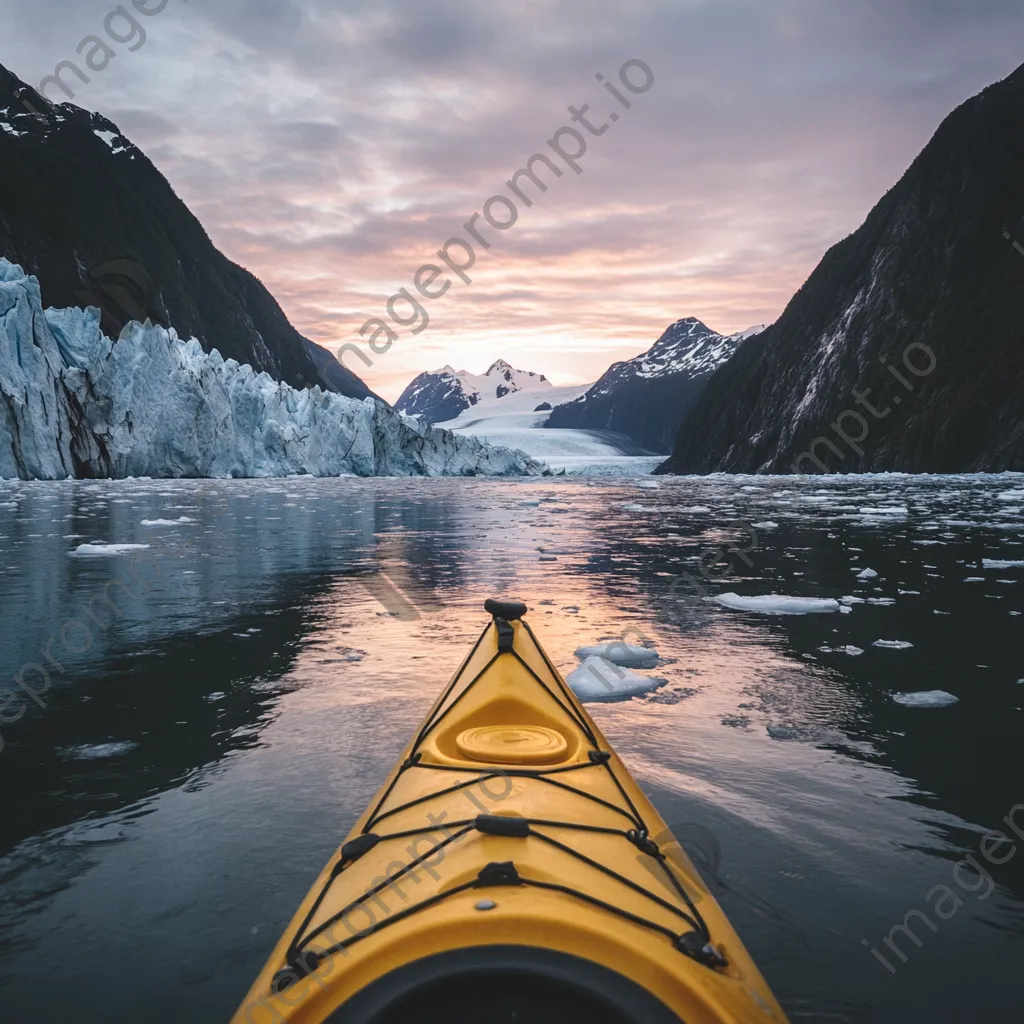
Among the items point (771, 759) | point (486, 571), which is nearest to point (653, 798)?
point (771, 759)

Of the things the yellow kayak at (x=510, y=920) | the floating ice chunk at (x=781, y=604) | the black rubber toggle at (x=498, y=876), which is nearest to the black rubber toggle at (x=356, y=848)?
the yellow kayak at (x=510, y=920)

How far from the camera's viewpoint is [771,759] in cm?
400

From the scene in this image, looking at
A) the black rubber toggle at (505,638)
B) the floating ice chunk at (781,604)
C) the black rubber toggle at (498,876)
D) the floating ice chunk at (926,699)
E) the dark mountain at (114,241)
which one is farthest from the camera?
the dark mountain at (114,241)

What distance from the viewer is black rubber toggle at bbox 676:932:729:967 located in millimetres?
1792

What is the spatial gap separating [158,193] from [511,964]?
13532cm

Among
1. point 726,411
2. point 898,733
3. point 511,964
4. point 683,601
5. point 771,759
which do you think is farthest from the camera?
point 726,411

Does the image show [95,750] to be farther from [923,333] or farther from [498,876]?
[923,333]

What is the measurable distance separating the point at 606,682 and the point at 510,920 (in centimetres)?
341

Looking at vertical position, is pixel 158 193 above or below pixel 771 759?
above

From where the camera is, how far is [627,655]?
5.77 m

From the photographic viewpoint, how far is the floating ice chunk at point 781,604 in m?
7.75

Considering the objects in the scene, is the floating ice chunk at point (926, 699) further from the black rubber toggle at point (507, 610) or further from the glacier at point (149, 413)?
the glacier at point (149, 413)

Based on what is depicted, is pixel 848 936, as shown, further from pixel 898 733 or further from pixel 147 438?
pixel 147 438

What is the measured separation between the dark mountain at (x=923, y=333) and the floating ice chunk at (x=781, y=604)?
5049cm
